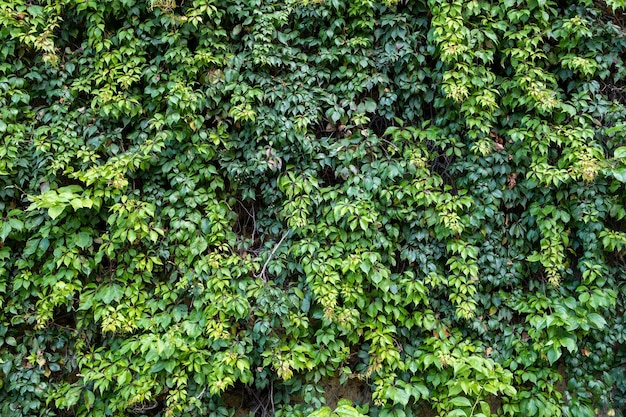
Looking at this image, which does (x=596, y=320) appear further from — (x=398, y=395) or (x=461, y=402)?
(x=398, y=395)

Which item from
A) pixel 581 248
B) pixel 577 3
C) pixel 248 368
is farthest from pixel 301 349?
pixel 577 3

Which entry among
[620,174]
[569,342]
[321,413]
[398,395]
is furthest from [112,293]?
[620,174]

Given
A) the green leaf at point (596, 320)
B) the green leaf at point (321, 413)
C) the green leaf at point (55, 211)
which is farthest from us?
the green leaf at point (596, 320)

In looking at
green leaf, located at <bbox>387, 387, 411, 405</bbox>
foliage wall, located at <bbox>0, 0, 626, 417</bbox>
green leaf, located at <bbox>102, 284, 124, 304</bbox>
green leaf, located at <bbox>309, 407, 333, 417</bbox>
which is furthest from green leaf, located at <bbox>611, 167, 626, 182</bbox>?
green leaf, located at <bbox>102, 284, 124, 304</bbox>

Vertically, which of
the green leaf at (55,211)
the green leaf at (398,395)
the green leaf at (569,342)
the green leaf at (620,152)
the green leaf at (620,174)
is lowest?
the green leaf at (398,395)

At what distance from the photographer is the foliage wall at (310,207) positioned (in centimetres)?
299

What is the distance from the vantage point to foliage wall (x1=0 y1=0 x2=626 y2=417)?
299 centimetres

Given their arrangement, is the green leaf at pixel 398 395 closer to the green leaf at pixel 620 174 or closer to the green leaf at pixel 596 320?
the green leaf at pixel 596 320

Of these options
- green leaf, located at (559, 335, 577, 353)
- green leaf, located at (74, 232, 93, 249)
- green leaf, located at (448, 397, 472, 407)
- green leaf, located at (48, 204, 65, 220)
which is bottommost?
green leaf, located at (448, 397, 472, 407)

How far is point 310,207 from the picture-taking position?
3.16 meters

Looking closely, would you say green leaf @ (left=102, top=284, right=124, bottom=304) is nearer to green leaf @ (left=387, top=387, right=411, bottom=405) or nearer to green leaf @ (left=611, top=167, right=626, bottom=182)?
green leaf @ (left=387, top=387, right=411, bottom=405)

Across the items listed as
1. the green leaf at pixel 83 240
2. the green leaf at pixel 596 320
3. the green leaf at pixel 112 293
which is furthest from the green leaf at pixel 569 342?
the green leaf at pixel 83 240

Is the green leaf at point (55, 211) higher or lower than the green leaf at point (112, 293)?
higher

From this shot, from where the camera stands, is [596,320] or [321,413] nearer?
[321,413]
